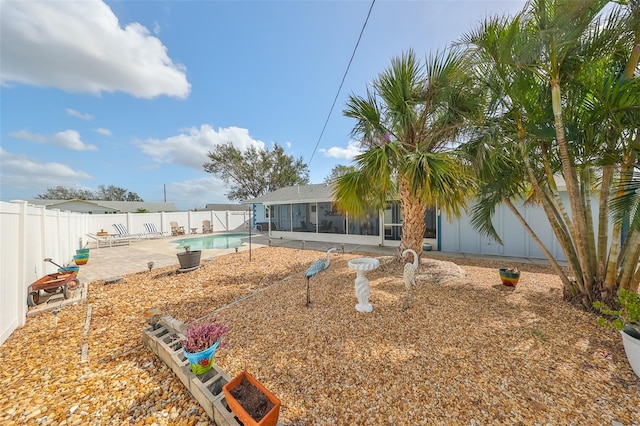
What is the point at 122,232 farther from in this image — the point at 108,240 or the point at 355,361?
the point at 355,361

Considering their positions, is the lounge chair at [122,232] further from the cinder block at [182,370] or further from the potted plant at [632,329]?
the potted plant at [632,329]

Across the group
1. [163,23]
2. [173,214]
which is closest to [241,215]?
[173,214]

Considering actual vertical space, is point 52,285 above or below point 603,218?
below

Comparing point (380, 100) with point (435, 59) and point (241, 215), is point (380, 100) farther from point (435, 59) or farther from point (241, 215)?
Answer: point (241, 215)

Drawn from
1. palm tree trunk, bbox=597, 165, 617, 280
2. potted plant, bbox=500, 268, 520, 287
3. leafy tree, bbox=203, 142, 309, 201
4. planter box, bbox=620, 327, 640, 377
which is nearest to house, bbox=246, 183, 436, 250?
potted plant, bbox=500, 268, 520, 287

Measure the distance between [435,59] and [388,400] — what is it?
6026mm

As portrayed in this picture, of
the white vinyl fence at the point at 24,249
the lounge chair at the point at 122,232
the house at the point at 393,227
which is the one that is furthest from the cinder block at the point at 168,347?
the lounge chair at the point at 122,232

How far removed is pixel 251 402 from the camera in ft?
5.82

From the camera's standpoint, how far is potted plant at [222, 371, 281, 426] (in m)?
1.59

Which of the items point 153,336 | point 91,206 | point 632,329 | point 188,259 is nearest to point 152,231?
point 188,259

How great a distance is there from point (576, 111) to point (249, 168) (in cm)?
2706

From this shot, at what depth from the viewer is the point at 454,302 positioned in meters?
3.99

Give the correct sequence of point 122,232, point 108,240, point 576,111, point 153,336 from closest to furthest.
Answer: point 153,336, point 576,111, point 108,240, point 122,232

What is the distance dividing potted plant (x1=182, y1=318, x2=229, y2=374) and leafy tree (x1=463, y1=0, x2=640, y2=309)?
185 inches
